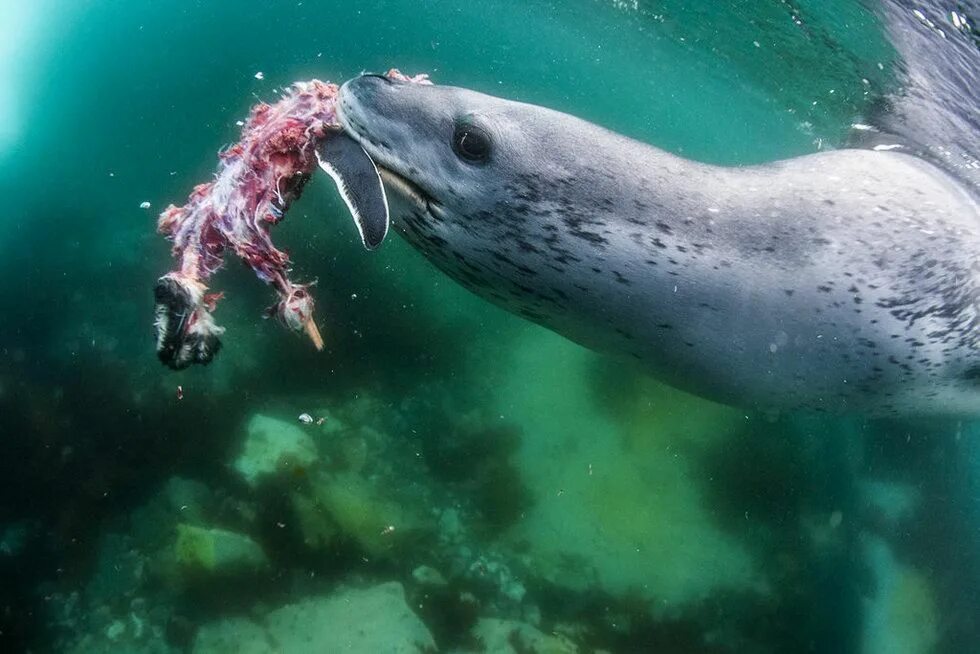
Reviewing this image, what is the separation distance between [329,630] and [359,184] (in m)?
3.52

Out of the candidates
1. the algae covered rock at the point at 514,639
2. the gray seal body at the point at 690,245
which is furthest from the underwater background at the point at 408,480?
the gray seal body at the point at 690,245

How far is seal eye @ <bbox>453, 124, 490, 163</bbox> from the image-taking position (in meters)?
2.46

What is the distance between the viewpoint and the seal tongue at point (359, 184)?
7.41 feet

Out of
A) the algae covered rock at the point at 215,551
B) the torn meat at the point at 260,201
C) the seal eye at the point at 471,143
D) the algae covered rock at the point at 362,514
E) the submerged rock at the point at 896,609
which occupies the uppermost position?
the seal eye at the point at 471,143

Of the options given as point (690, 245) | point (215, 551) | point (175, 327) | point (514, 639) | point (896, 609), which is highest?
point (690, 245)

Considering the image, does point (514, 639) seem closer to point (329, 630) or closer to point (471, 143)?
point (329, 630)

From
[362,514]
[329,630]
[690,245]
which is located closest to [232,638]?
[329,630]

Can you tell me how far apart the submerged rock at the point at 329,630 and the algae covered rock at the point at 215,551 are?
42 centimetres

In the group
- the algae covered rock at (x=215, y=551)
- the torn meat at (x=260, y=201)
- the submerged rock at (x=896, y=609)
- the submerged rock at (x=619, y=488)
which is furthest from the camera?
the submerged rock at (x=896, y=609)

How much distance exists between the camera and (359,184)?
7.63 ft

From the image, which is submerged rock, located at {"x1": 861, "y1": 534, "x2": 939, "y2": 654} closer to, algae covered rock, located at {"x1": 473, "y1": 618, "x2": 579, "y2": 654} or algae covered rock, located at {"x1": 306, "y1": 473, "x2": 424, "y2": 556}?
algae covered rock, located at {"x1": 473, "y1": 618, "x2": 579, "y2": 654}

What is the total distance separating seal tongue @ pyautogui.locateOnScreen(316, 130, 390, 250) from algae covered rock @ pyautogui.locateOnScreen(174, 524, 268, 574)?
355 centimetres

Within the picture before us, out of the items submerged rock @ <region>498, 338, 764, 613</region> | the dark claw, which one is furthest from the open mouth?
submerged rock @ <region>498, 338, 764, 613</region>

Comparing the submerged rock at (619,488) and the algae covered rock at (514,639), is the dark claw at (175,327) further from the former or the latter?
the submerged rock at (619,488)
